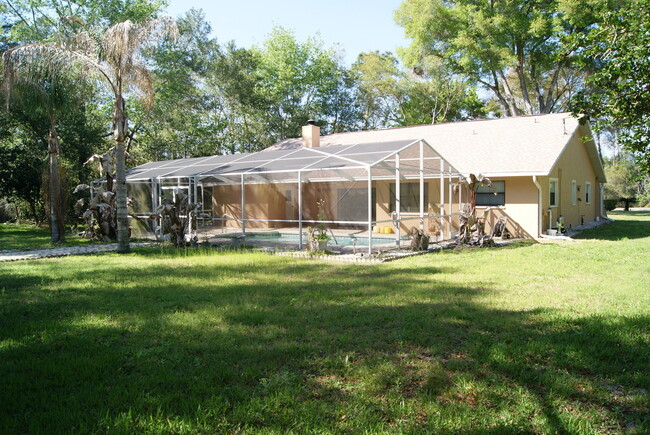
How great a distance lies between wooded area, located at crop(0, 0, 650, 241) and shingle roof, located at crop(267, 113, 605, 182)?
2602 millimetres

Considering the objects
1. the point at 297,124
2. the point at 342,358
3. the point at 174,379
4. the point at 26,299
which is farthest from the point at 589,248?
the point at 297,124

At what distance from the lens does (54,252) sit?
11539 millimetres

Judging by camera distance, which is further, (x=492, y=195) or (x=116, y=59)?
(x=492, y=195)

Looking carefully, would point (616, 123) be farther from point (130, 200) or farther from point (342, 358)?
point (130, 200)

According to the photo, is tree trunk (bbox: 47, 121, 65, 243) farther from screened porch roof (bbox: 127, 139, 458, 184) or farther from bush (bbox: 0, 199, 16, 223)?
bush (bbox: 0, 199, 16, 223)

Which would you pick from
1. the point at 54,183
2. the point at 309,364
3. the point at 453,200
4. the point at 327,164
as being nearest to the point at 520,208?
the point at 453,200

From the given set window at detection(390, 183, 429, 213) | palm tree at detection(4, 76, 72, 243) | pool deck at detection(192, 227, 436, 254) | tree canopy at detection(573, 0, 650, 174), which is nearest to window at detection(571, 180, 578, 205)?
window at detection(390, 183, 429, 213)

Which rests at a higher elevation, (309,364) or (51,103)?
(51,103)

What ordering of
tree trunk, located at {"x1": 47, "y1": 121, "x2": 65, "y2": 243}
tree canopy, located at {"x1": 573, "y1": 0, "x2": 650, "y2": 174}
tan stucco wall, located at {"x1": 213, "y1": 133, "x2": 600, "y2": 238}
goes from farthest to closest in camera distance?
tan stucco wall, located at {"x1": 213, "y1": 133, "x2": 600, "y2": 238}, tree trunk, located at {"x1": 47, "y1": 121, "x2": 65, "y2": 243}, tree canopy, located at {"x1": 573, "y1": 0, "x2": 650, "y2": 174}

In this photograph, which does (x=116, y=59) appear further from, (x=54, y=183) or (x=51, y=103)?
(x=54, y=183)

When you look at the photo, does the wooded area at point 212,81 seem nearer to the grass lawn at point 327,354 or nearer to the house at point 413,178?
the house at point 413,178

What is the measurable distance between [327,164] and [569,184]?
1138 centimetres

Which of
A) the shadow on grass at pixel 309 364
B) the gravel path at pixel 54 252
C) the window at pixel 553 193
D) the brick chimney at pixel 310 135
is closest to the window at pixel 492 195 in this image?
the window at pixel 553 193

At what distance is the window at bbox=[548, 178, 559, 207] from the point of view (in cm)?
1576
